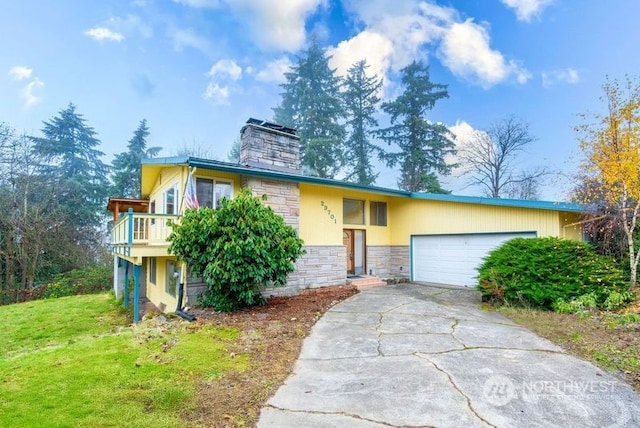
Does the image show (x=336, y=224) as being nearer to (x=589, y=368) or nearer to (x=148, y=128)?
(x=589, y=368)

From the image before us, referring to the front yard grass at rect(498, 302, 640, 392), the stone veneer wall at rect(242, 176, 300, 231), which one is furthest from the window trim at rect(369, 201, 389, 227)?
the front yard grass at rect(498, 302, 640, 392)

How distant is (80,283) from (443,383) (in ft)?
63.7

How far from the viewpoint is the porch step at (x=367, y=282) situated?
11.0 m

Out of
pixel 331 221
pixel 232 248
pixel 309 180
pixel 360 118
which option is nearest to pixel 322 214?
pixel 331 221

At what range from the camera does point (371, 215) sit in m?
12.8

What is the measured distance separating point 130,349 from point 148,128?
2712 centimetres

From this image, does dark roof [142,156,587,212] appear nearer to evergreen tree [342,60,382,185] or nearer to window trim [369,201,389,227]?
window trim [369,201,389,227]

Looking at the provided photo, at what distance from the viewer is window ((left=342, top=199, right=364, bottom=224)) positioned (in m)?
11.9

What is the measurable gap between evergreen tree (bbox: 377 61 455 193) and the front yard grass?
51.5ft

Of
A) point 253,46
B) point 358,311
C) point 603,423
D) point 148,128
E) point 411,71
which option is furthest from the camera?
point 148,128

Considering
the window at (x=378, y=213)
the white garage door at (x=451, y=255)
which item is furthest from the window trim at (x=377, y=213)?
the white garage door at (x=451, y=255)

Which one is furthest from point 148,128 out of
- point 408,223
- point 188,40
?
point 408,223

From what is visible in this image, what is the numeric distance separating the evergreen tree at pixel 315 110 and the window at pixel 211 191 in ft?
46.4

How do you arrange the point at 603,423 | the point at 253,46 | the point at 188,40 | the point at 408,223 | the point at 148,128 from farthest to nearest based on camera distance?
1. the point at 148,128
2. the point at 253,46
3. the point at 188,40
4. the point at 408,223
5. the point at 603,423
